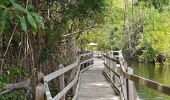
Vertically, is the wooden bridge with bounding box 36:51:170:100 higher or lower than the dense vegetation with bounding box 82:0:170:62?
lower

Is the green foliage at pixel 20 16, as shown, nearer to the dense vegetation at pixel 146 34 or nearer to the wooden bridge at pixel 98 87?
the wooden bridge at pixel 98 87

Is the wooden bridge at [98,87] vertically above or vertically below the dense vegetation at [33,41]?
below

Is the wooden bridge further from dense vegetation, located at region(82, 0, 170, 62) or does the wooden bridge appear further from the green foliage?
dense vegetation, located at region(82, 0, 170, 62)

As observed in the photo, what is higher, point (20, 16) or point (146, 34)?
point (146, 34)

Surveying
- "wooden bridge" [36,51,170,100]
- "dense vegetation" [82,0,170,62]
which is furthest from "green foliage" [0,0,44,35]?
"dense vegetation" [82,0,170,62]

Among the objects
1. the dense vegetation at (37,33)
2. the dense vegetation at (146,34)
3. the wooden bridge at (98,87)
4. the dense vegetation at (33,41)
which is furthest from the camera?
the dense vegetation at (146,34)

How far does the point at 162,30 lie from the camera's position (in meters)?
51.3

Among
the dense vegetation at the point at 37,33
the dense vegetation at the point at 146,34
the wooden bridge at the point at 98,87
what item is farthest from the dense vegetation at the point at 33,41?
the dense vegetation at the point at 146,34

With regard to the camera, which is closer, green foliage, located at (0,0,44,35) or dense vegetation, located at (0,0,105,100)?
green foliage, located at (0,0,44,35)

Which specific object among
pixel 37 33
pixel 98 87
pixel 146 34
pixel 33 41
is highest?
pixel 146 34

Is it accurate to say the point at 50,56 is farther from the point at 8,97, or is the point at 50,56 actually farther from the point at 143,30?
the point at 143,30

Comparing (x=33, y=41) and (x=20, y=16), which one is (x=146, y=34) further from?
(x=20, y=16)

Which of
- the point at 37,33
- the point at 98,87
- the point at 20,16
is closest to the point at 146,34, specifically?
the point at 98,87

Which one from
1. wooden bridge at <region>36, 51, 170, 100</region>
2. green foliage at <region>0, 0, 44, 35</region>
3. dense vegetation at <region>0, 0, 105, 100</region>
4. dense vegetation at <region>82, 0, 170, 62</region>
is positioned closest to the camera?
green foliage at <region>0, 0, 44, 35</region>
